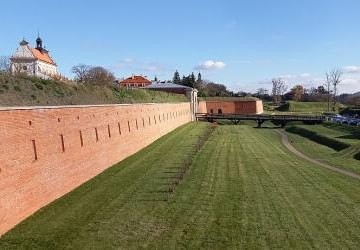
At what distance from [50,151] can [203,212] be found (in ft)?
16.6

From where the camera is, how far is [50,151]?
14.9 metres

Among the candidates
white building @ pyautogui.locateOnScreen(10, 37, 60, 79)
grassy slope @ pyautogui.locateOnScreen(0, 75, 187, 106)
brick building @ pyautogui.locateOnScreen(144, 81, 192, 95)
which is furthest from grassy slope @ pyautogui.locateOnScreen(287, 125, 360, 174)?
brick building @ pyautogui.locateOnScreen(144, 81, 192, 95)

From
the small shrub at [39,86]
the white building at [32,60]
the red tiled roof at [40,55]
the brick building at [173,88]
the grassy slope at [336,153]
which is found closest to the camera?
the small shrub at [39,86]

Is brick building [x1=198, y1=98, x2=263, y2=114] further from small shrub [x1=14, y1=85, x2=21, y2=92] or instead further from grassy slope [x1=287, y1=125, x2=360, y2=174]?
small shrub [x1=14, y1=85, x2=21, y2=92]

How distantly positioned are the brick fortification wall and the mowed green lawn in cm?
44

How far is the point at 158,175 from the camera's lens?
19984 millimetres

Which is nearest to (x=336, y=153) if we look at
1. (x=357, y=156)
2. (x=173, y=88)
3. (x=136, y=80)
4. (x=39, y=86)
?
(x=357, y=156)

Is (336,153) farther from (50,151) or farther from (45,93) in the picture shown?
(50,151)

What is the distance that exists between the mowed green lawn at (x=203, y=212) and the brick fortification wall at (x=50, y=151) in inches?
17.5

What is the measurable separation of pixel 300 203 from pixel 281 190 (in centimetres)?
213

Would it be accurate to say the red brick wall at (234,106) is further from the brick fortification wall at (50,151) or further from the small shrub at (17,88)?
the small shrub at (17,88)

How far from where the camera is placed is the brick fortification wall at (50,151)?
1194 cm

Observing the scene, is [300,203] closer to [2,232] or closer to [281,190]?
[281,190]

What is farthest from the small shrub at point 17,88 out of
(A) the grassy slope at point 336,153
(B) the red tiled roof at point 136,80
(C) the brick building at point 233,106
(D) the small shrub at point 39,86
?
(B) the red tiled roof at point 136,80
